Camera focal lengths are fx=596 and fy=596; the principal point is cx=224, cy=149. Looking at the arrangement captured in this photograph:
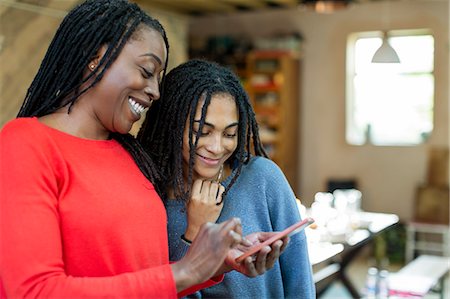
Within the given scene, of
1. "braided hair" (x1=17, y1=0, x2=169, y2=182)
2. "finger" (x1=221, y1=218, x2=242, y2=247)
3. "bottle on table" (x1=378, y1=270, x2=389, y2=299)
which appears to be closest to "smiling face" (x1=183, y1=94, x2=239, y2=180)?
"braided hair" (x1=17, y1=0, x2=169, y2=182)

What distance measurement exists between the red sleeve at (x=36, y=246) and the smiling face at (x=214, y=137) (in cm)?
44

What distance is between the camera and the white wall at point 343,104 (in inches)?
247

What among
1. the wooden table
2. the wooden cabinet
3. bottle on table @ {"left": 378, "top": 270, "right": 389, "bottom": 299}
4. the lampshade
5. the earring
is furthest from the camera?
the wooden cabinet

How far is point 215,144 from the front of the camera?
1374 mm

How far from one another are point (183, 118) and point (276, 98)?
546 centimetres

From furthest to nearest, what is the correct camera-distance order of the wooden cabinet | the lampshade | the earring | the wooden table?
the wooden cabinet, the lampshade, the wooden table, the earring

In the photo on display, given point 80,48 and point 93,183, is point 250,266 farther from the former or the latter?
point 80,48

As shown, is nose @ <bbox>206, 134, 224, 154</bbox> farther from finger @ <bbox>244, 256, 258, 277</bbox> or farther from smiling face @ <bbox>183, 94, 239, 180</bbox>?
finger @ <bbox>244, 256, 258, 277</bbox>

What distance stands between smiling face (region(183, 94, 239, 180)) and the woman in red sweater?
16 centimetres

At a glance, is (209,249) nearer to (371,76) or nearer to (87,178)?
(87,178)

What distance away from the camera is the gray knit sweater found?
4.76 feet

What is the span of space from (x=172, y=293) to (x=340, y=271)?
3.59 metres

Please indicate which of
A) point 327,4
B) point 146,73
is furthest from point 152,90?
point 327,4

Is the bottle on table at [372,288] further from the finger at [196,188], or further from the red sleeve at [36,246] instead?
the red sleeve at [36,246]
